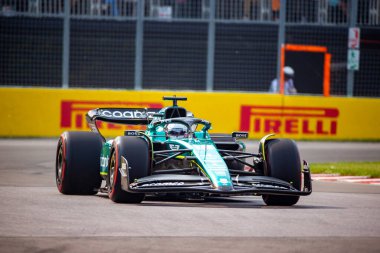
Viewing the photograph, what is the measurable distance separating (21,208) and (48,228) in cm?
176

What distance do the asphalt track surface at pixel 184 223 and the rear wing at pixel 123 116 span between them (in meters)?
1.09

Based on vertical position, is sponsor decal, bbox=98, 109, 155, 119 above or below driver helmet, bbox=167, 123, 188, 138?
above

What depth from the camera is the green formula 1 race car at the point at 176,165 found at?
10.4 metres

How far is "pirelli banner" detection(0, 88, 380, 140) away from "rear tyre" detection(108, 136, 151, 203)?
12933 millimetres

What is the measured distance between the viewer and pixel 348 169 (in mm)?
17250

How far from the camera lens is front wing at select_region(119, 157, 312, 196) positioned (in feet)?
33.8

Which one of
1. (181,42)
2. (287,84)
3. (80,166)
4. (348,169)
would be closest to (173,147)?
(80,166)

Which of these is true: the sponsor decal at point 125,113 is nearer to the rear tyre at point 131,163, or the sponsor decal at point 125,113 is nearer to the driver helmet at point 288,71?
the rear tyre at point 131,163

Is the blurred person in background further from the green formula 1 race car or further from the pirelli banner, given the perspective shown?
the green formula 1 race car

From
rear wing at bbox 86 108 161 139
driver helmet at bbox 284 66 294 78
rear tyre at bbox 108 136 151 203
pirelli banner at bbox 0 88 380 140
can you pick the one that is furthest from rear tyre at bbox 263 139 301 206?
driver helmet at bbox 284 66 294 78

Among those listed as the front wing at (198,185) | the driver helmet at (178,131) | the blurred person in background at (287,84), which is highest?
the blurred person in background at (287,84)

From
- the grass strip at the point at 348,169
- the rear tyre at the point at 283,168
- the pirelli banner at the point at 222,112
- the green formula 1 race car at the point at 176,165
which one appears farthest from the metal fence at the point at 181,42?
the rear tyre at the point at 283,168

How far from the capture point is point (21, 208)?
10.0 metres

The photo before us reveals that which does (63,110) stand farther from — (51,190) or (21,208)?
(21,208)
